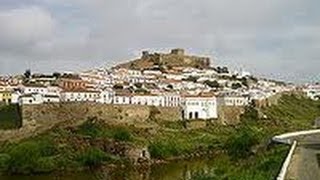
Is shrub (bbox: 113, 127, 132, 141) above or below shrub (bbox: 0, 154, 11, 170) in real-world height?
above

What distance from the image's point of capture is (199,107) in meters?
68.6

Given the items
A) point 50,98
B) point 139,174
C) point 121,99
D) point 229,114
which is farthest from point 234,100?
point 139,174

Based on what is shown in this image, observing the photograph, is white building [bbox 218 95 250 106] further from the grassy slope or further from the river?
the river

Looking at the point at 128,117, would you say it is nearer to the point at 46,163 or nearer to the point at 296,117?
the point at 46,163

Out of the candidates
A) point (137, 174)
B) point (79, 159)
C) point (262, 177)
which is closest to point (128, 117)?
point (79, 159)

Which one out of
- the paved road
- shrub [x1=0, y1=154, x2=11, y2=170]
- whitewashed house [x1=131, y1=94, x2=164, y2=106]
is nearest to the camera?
the paved road

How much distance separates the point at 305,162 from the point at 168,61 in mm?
86221

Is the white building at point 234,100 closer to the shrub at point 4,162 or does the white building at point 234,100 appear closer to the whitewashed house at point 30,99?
the whitewashed house at point 30,99

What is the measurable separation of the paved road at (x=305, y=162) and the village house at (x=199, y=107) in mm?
30967

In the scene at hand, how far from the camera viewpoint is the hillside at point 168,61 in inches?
4245

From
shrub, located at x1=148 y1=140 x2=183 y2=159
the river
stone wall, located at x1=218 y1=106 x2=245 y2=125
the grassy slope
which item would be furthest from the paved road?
stone wall, located at x1=218 y1=106 x2=245 y2=125

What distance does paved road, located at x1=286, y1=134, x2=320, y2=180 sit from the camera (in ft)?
66.1

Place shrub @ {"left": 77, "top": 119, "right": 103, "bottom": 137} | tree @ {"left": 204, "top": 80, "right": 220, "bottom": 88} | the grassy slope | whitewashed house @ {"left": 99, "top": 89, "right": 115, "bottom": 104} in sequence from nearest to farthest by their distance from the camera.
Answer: shrub @ {"left": 77, "top": 119, "right": 103, "bottom": 137}, the grassy slope, whitewashed house @ {"left": 99, "top": 89, "right": 115, "bottom": 104}, tree @ {"left": 204, "top": 80, "right": 220, "bottom": 88}

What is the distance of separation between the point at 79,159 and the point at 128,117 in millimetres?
12246
